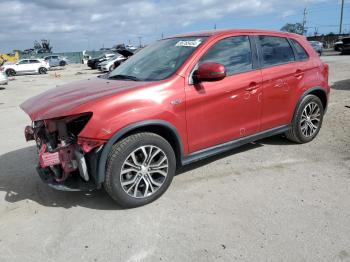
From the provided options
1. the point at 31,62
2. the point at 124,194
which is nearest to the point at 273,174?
the point at 124,194

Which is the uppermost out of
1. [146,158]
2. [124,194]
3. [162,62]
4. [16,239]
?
[162,62]

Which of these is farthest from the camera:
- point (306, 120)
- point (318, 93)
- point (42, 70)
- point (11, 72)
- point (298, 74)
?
point (42, 70)

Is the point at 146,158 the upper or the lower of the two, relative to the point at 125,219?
upper

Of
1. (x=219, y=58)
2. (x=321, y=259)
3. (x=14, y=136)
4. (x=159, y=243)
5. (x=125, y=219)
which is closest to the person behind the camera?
(x=321, y=259)

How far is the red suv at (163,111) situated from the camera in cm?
333

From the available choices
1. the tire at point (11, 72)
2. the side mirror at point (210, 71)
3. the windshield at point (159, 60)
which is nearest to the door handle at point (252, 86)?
the side mirror at point (210, 71)

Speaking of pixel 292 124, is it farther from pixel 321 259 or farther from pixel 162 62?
pixel 321 259

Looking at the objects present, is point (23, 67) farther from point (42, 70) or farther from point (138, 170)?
point (138, 170)

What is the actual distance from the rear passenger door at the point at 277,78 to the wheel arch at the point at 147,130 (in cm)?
140

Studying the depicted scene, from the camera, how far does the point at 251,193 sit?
12.5 feet

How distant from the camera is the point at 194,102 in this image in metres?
3.77

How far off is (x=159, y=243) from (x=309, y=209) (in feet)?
5.19

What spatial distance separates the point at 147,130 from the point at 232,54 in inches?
59.7

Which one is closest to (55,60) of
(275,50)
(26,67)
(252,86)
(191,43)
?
(26,67)
